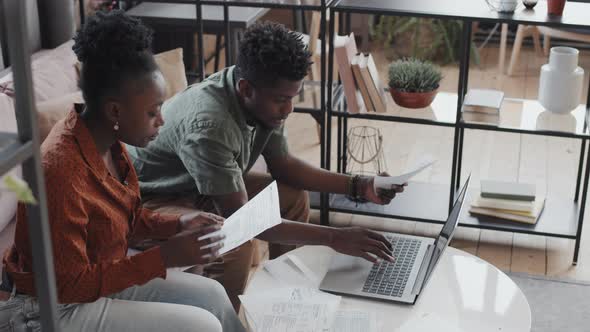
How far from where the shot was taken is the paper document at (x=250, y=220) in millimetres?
1856

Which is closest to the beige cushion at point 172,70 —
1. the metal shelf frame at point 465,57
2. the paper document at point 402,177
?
the metal shelf frame at point 465,57

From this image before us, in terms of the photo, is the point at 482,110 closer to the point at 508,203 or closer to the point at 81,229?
the point at 508,203

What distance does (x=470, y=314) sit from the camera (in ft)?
6.40

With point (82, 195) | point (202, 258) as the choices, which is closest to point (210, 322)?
point (202, 258)

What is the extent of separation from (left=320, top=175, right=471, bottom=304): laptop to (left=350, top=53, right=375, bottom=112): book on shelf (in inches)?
33.4

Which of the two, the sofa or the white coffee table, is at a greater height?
the sofa

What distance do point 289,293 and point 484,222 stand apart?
1.22 metres

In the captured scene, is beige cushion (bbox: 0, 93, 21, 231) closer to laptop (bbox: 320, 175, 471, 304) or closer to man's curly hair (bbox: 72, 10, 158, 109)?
man's curly hair (bbox: 72, 10, 158, 109)

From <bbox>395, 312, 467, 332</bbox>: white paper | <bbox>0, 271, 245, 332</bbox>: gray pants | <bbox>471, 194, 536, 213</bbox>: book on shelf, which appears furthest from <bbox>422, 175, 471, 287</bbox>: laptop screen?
<bbox>471, 194, 536, 213</bbox>: book on shelf

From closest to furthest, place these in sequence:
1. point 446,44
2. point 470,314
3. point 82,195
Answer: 1. point 82,195
2. point 470,314
3. point 446,44

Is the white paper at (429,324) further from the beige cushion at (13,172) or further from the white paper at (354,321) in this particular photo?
the beige cushion at (13,172)

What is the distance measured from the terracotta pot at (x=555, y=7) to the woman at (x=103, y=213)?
141 cm

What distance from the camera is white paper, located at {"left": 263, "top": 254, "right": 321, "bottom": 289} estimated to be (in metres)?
2.07

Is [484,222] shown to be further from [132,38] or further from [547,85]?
[132,38]
